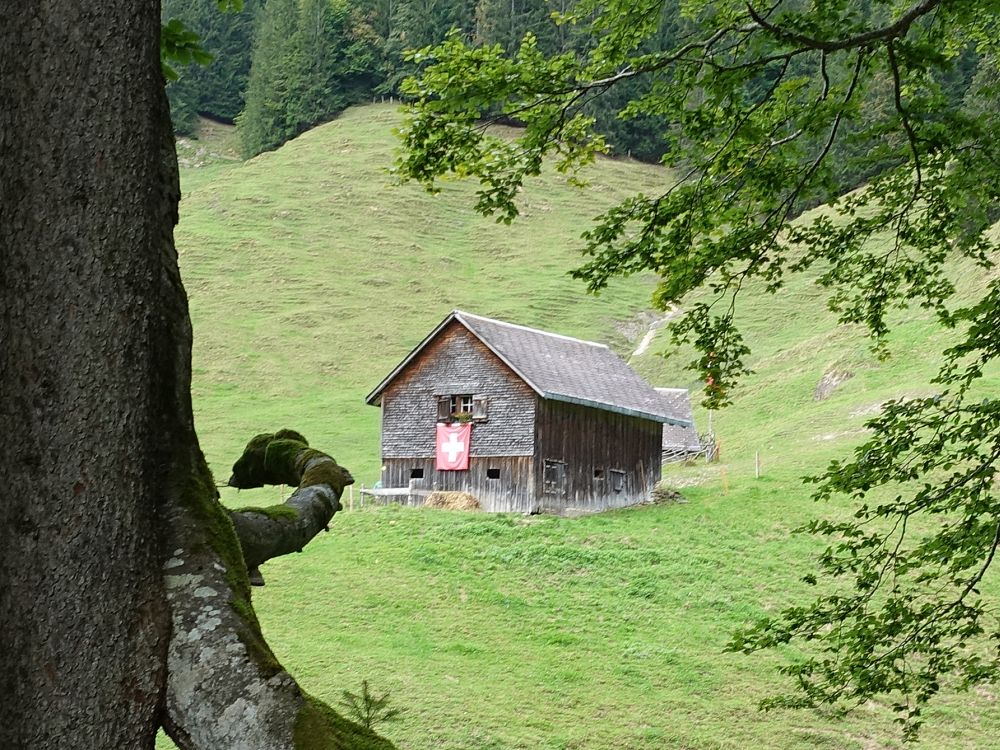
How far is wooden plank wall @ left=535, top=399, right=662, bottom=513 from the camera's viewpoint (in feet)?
103

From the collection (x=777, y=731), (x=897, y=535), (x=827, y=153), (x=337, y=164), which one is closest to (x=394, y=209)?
(x=337, y=164)

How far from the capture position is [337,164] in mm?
89188

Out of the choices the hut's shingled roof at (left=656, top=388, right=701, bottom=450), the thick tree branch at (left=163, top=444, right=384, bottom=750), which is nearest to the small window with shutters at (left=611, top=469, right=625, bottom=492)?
the hut's shingled roof at (left=656, top=388, right=701, bottom=450)

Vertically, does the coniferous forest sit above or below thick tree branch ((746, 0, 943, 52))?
above

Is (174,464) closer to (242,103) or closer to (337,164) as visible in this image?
(337,164)

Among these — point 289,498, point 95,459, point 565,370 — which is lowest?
point 289,498

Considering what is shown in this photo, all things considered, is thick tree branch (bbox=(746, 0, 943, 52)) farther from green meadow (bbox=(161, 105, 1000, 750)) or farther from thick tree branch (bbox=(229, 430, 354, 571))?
thick tree branch (bbox=(229, 430, 354, 571))

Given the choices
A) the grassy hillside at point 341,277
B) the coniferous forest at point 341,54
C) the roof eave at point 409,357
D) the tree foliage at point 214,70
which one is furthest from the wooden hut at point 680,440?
the tree foliage at point 214,70

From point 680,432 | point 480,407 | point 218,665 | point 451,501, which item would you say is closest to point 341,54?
point 680,432

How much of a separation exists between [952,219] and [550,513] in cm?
2349

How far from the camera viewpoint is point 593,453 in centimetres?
3262

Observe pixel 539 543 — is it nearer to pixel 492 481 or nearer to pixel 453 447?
pixel 492 481

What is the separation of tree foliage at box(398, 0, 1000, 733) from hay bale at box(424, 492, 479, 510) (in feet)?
73.3

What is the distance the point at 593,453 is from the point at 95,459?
30369 millimetres
